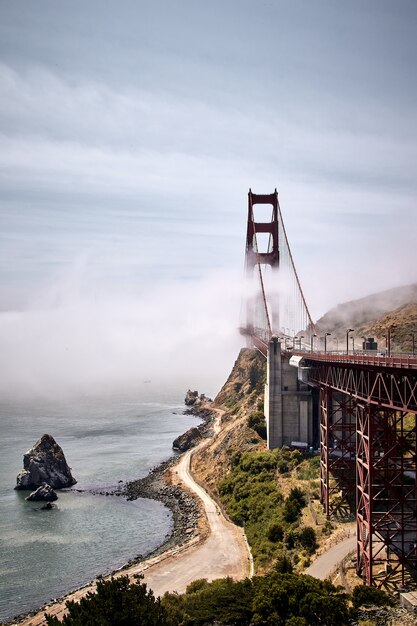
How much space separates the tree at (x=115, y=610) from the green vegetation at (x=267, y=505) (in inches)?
552

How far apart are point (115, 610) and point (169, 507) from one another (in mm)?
36700

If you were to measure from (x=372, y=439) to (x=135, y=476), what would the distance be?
5214cm

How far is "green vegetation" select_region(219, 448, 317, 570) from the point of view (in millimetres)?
42572

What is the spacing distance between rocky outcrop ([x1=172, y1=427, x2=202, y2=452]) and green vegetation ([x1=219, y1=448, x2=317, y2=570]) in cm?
2789

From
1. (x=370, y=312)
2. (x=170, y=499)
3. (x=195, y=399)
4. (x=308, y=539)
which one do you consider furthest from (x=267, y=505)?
(x=195, y=399)

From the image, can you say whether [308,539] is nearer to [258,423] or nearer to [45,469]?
[258,423]

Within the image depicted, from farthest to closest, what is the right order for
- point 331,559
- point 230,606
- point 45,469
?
point 45,469 < point 331,559 < point 230,606

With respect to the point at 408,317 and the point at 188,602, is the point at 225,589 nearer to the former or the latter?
the point at 188,602

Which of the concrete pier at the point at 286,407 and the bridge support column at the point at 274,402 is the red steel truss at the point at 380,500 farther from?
the bridge support column at the point at 274,402

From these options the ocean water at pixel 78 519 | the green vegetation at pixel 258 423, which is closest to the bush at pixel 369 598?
the ocean water at pixel 78 519

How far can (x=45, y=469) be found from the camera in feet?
241

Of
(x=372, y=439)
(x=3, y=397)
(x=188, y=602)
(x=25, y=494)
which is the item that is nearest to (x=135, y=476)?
(x=25, y=494)

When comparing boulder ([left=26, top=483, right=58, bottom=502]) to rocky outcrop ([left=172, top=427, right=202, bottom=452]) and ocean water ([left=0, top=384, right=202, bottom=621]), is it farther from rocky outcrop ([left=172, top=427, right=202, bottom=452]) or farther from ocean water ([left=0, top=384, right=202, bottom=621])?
rocky outcrop ([left=172, top=427, right=202, bottom=452])

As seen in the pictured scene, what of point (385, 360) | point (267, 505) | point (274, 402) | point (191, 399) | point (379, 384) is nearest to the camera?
point (385, 360)
